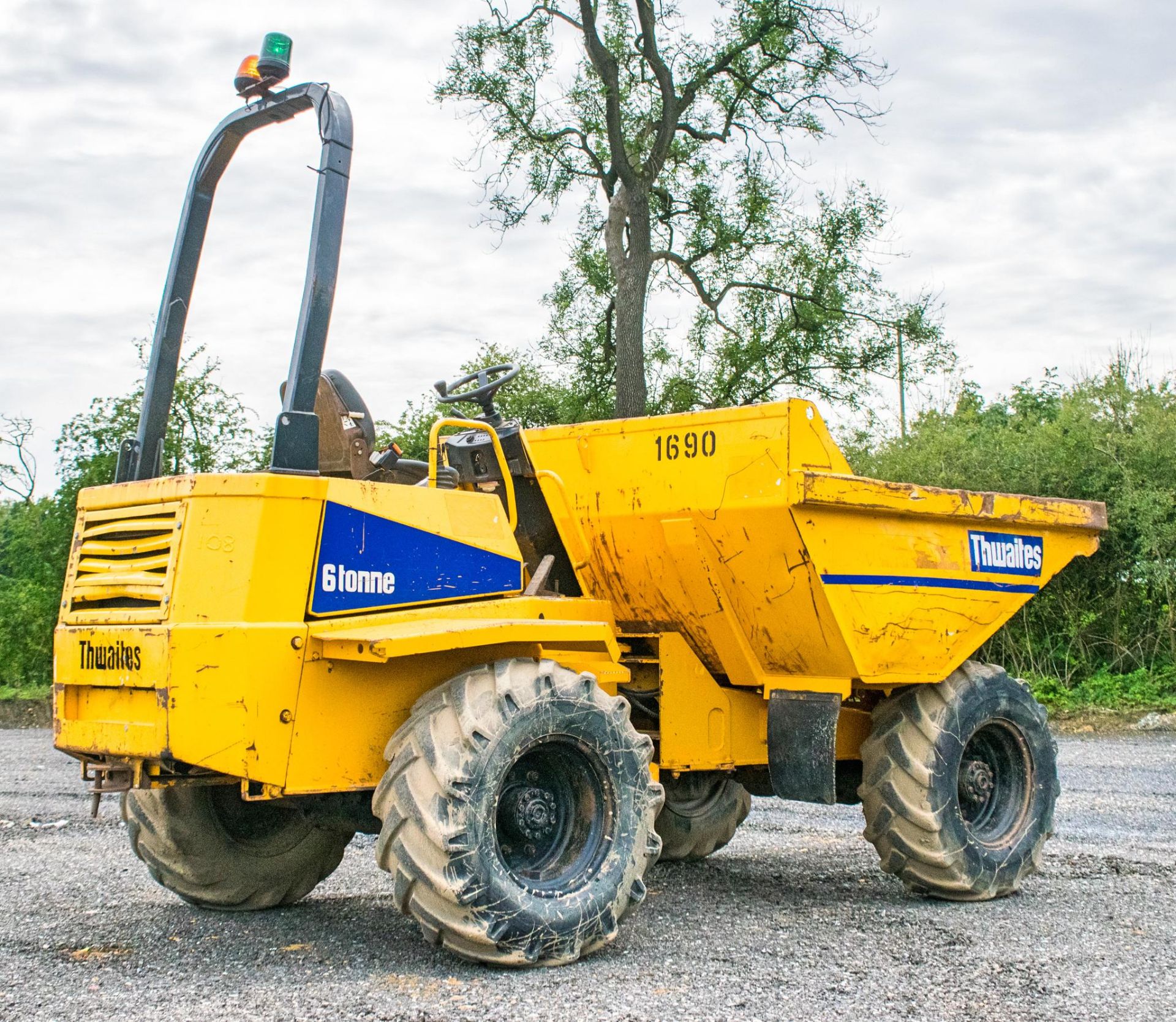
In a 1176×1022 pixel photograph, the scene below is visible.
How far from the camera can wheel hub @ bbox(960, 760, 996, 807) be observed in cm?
629

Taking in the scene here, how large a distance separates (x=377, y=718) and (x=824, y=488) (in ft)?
6.44

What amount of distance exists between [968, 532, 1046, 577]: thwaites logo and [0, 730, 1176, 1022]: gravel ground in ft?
4.89

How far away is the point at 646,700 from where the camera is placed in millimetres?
6105

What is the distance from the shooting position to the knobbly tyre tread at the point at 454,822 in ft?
14.0

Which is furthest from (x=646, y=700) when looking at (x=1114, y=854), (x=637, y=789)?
(x=1114, y=854)

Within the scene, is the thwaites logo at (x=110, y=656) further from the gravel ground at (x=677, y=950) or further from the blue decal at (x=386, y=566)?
the gravel ground at (x=677, y=950)

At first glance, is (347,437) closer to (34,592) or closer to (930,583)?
(930,583)

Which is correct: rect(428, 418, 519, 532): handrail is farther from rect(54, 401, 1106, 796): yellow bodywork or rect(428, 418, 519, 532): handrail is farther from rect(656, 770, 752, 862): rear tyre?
rect(656, 770, 752, 862): rear tyre

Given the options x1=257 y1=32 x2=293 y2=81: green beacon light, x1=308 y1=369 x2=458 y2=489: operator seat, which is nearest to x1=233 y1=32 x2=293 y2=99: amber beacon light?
x1=257 y1=32 x2=293 y2=81: green beacon light

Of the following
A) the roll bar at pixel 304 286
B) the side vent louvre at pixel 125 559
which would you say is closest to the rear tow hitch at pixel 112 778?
the side vent louvre at pixel 125 559

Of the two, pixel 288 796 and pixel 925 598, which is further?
pixel 925 598

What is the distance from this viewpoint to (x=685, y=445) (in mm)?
5594

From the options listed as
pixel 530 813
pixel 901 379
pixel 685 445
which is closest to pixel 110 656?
pixel 530 813

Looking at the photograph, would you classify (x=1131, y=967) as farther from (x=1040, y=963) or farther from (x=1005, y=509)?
(x=1005, y=509)
